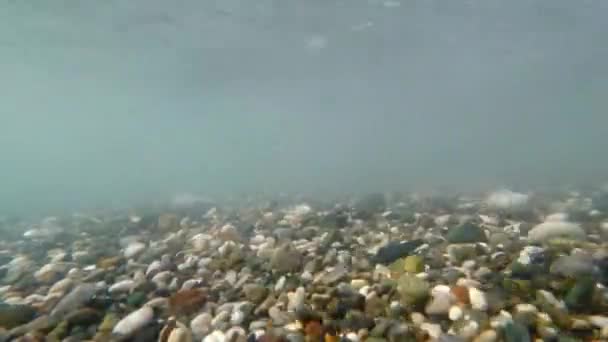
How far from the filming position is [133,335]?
137 inches

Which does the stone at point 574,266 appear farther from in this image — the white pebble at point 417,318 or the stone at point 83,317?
the stone at point 83,317

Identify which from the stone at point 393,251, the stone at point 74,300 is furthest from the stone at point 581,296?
the stone at point 74,300

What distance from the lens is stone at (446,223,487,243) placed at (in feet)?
15.6

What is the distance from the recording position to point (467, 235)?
Result: 189 inches

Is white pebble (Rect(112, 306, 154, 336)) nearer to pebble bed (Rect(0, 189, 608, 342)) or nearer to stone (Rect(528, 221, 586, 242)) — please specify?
pebble bed (Rect(0, 189, 608, 342))

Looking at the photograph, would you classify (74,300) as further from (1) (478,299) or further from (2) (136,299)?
(1) (478,299)

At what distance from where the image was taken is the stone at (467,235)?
187 inches

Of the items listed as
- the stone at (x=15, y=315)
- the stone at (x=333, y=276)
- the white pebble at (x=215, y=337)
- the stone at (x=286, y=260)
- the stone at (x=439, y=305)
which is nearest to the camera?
the stone at (x=439, y=305)

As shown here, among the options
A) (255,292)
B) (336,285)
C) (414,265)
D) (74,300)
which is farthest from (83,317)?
(414,265)

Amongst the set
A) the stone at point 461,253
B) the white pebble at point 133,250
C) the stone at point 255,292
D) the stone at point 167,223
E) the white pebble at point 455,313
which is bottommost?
the stone at point 167,223

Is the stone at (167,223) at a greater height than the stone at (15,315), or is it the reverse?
the stone at (15,315)

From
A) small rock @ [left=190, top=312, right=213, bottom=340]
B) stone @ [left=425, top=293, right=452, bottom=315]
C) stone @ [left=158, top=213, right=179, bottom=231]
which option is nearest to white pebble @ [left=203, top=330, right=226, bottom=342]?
small rock @ [left=190, top=312, right=213, bottom=340]

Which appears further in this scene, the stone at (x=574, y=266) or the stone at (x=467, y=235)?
the stone at (x=467, y=235)

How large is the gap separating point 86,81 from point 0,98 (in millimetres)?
16772
